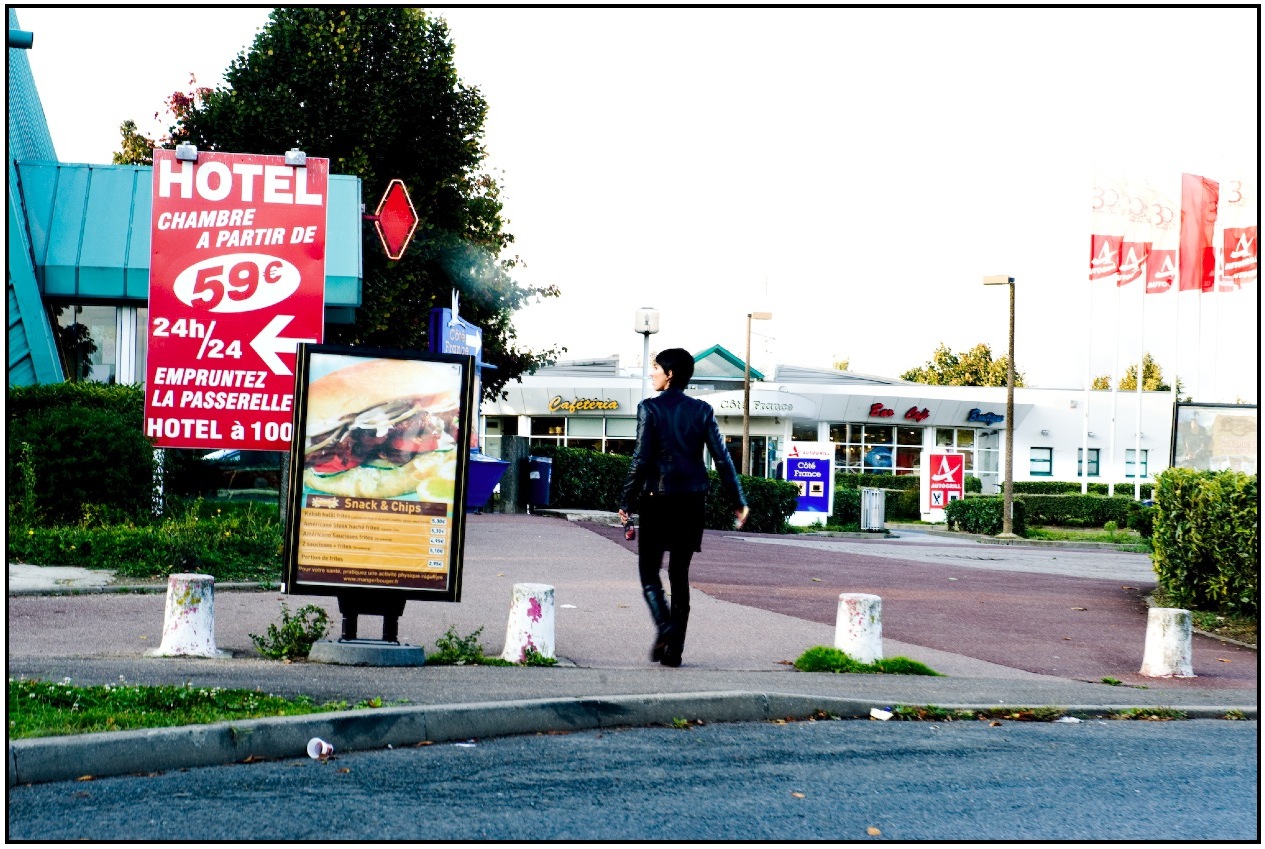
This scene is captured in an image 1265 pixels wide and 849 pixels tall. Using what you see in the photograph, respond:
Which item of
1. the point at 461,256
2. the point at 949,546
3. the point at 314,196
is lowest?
the point at 949,546

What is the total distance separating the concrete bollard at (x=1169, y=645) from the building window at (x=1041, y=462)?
147ft

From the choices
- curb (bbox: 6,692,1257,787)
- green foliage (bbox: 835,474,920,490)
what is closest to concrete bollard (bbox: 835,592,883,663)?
curb (bbox: 6,692,1257,787)

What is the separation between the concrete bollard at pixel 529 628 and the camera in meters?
8.08

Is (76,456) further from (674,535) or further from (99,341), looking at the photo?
(674,535)

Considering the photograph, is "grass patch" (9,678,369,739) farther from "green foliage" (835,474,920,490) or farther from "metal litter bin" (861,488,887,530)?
"green foliage" (835,474,920,490)

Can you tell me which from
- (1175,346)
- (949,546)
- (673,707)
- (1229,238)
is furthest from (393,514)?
(1175,346)

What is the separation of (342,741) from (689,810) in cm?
172

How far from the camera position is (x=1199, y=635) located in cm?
1175

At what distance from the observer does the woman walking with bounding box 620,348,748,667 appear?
8.03 meters

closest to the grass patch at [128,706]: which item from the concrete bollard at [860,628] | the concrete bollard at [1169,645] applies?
the concrete bollard at [860,628]

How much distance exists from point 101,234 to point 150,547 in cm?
824

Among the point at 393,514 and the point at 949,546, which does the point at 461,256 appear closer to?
the point at 949,546

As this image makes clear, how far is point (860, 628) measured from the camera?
8844mm

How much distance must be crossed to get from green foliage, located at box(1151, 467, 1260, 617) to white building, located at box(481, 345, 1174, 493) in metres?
33.9
